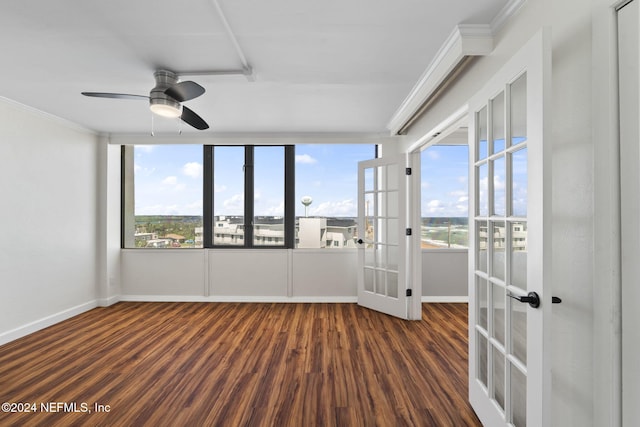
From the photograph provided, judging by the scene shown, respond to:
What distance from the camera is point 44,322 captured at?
11.1 feet

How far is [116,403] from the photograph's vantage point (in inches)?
79.7

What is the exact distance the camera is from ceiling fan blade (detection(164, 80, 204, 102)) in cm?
211

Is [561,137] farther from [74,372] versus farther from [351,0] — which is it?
[74,372]

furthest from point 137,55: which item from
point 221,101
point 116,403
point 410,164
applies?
point 410,164

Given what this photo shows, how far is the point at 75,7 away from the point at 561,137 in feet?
8.34

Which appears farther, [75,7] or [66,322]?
[66,322]

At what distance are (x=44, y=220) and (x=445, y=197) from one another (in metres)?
5.22

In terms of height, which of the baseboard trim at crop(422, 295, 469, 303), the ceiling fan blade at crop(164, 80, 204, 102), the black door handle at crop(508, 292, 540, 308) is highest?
the ceiling fan blade at crop(164, 80, 204, 102)

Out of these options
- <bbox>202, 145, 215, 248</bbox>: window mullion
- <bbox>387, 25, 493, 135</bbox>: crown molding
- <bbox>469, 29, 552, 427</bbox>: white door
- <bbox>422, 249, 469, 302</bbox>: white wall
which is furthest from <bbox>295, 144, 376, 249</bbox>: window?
<bbox>469, 29, 552, 427</bbox>: white door

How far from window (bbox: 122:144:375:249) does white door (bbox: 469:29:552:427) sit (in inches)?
107

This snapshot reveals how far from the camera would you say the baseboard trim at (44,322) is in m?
3.02

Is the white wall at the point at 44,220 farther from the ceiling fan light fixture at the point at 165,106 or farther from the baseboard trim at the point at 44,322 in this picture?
the ceiling fan light fixture at the point at 165,106

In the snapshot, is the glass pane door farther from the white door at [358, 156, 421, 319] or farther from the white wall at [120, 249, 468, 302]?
the white wall at [120, 249, 468, 302]

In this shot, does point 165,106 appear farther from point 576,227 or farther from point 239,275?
point 239,275
